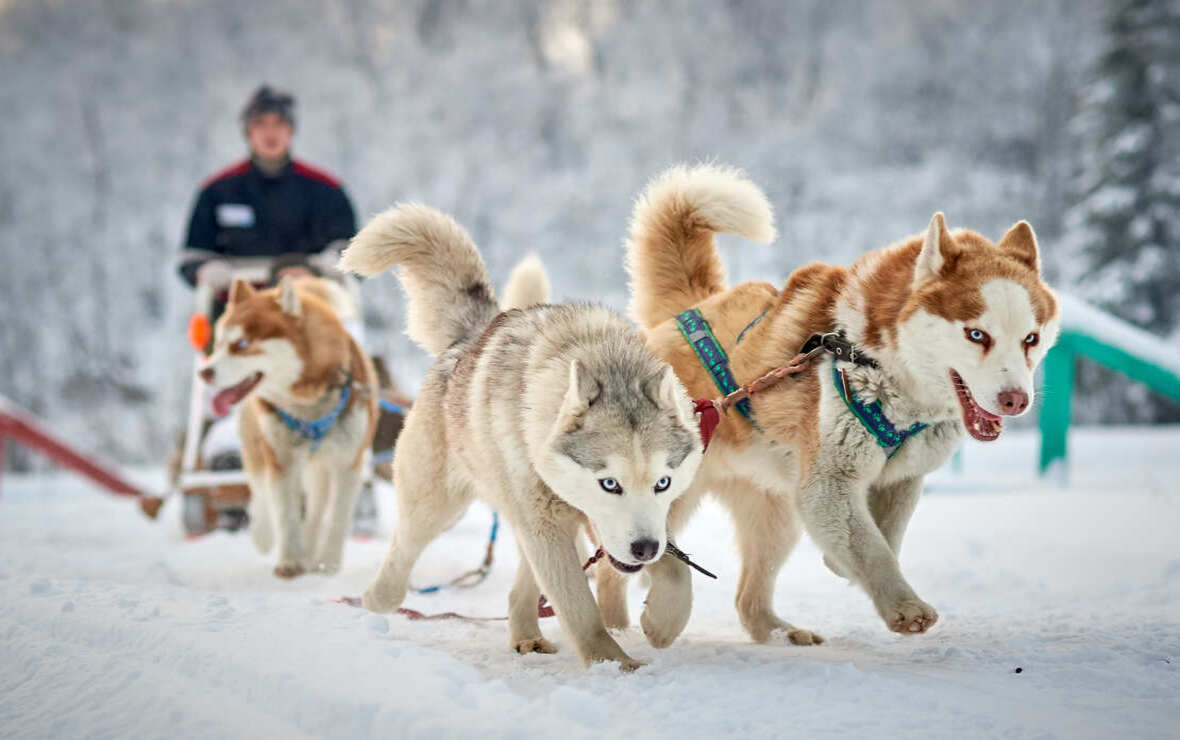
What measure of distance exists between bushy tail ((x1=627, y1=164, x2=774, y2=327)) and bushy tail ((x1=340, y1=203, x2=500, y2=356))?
1.96 feet

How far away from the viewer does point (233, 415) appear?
5562 millimetres

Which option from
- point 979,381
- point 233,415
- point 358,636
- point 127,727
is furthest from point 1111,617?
point 233,415

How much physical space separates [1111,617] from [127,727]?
114 inches

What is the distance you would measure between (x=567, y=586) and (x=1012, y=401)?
1.22m

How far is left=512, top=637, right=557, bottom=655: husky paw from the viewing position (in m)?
2.56

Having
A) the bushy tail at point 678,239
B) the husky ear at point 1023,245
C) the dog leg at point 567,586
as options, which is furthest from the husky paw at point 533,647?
the husky ear at point 1023,245

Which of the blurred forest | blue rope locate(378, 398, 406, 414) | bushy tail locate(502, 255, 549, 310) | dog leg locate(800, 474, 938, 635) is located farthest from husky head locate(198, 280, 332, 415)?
the blurred forest

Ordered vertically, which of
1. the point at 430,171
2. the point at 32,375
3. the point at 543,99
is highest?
the point at 543,99

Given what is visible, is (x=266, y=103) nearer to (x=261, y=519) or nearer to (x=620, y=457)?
(x=261, y=519)

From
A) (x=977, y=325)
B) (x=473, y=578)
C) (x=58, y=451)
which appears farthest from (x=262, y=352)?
(x=58, y=451)

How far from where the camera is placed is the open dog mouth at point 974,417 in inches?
90.1

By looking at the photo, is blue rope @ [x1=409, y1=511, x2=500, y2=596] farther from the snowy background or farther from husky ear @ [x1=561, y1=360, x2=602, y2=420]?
husky ear @ [x1=561, y1=360, x2=602, y2=420]

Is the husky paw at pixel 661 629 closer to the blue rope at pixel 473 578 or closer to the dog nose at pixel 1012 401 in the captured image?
the dog nose at pixel 1012 401

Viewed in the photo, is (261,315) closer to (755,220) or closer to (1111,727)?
(755,220)
